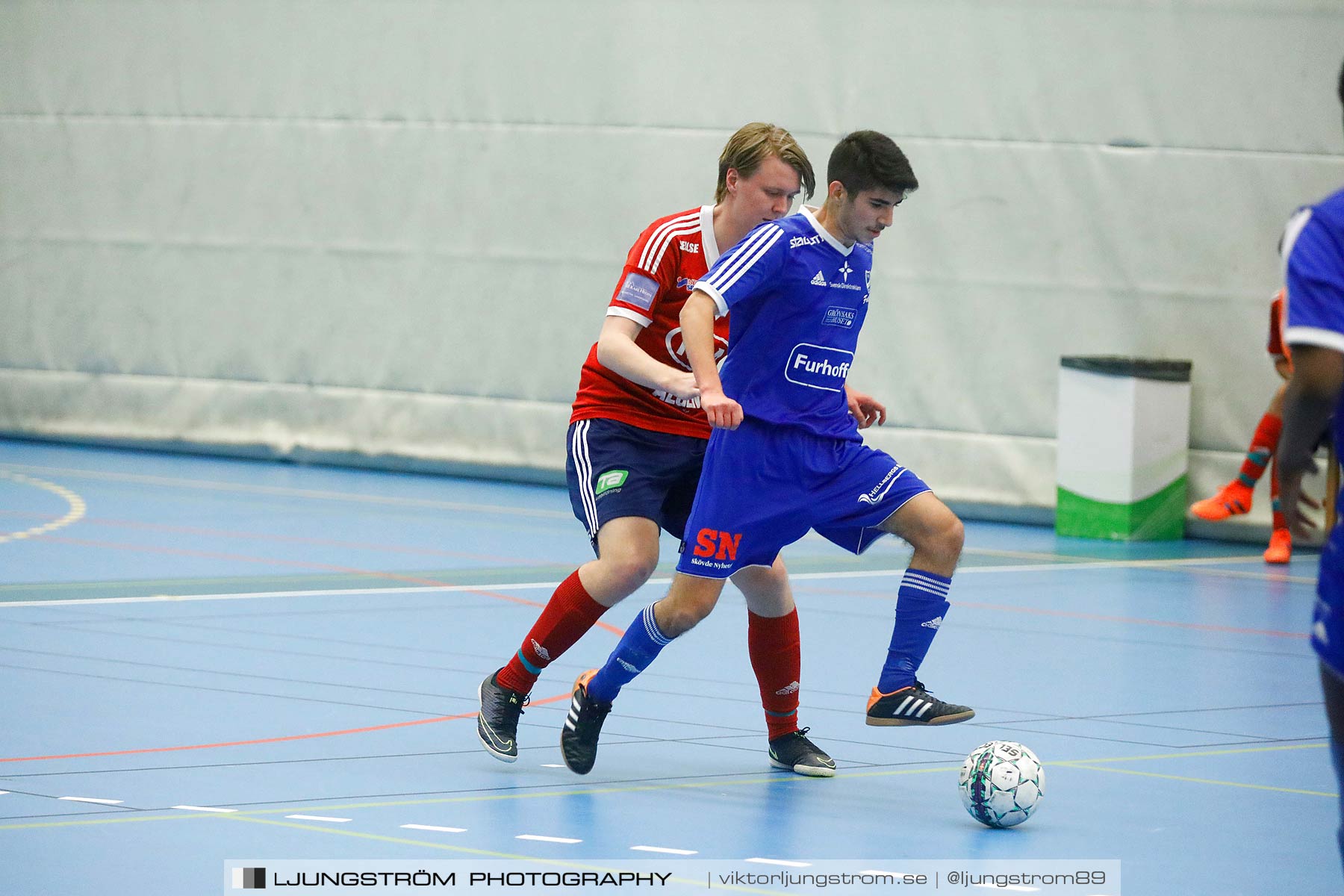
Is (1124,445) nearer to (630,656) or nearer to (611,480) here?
(611,480)

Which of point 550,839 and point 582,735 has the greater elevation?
point 582,735

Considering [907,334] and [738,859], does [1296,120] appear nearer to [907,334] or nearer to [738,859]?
Result: [907,334]

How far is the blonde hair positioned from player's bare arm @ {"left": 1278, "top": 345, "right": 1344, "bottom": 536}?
249 cm

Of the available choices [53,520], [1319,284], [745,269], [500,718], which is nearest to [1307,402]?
[1319,284]

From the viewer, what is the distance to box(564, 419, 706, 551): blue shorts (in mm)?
5625

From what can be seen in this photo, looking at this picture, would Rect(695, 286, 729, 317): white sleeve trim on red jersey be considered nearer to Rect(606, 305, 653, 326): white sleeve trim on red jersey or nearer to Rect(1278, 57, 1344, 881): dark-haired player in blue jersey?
Rect(606, 305, 653, 326): white sleeve trim on red jersey

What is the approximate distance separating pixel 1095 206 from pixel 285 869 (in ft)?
30.9

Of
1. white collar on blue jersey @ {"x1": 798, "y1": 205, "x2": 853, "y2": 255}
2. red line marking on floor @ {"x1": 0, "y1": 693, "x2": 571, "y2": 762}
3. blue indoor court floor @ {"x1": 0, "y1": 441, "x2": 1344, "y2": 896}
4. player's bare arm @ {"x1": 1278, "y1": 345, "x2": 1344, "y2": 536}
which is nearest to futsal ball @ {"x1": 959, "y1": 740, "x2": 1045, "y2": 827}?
blue indoor court floor @ {"x1": 0, "y1": 441, "x2": 1344, "y2": 896}

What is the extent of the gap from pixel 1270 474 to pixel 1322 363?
30.4ft

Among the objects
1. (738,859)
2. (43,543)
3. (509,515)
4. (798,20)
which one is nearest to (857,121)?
(798,20)

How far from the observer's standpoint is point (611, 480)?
564 cm

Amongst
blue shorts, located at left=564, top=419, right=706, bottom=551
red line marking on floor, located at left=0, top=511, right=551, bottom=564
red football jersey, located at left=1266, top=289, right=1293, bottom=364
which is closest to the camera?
blue shorts, located at left=564, top=419, right=706, bottom=551

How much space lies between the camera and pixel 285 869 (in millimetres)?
4348

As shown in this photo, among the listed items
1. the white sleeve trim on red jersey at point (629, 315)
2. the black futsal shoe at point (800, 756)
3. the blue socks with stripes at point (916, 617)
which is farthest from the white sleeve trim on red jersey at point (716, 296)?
the black futsal shoe at point (800, 756)
